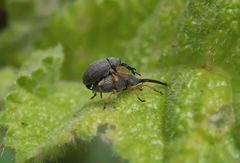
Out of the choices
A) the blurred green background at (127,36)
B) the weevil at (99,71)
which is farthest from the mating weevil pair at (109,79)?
the blurred green background at (127,36)

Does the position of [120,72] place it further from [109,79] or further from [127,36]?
[127,36]

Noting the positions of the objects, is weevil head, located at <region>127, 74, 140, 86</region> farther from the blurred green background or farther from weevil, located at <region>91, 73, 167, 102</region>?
the blurred green background

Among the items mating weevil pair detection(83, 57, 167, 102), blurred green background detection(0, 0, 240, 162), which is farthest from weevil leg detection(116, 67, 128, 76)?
blurred green background detection(0, 0, 240, 162)

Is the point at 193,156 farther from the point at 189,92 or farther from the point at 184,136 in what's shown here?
the point at 189,92

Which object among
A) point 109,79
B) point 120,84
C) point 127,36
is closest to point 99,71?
point 109,79

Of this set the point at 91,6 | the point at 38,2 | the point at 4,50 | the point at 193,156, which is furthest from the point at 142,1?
the point at 193,156

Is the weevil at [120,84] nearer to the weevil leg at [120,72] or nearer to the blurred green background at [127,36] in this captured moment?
the weevil leg at [120,72]
